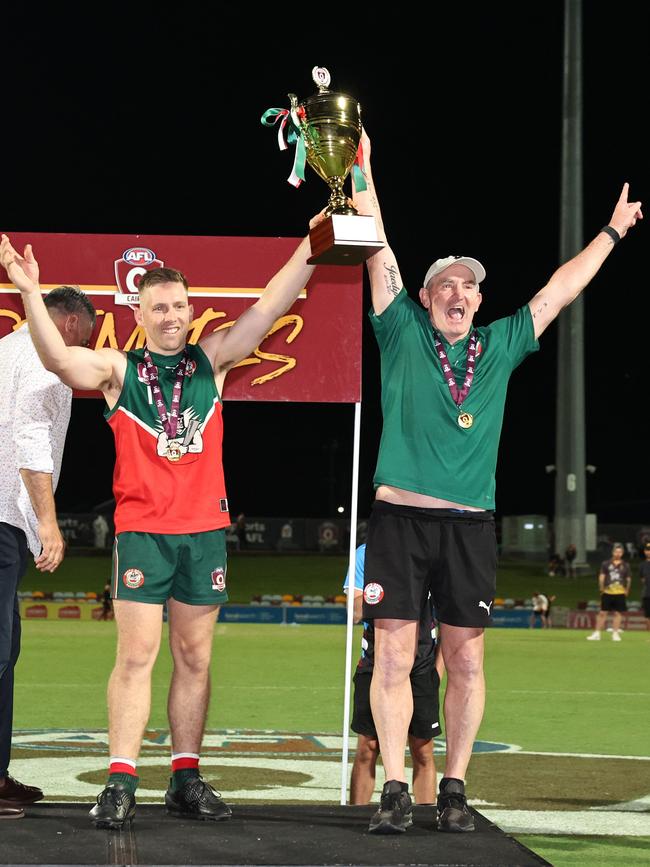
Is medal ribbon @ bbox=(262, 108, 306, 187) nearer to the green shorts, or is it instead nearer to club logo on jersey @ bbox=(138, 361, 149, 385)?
club logo on jersey @ bbox=(138, 361, 149, 385)

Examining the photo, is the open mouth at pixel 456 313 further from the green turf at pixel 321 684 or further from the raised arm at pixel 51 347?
the green turf at pixel 321 684

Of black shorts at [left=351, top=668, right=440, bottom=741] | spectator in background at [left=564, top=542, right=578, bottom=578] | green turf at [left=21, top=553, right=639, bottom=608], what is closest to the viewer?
black shorts at [left=351, top=668, right=440, bottom=741]

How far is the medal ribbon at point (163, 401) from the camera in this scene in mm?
5109

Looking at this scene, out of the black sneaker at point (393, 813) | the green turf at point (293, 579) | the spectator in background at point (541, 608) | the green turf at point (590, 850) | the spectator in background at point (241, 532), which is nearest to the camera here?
the black sneaker at point (393, 813)

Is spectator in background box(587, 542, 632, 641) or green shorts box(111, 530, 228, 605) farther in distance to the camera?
spectator in background box(587, 542, 632, 641)

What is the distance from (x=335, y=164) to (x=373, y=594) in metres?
1.73

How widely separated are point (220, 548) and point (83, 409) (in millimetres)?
69655

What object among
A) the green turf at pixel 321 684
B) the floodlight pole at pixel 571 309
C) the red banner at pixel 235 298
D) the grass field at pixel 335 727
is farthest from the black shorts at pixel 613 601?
the red banner at pixel 235 298

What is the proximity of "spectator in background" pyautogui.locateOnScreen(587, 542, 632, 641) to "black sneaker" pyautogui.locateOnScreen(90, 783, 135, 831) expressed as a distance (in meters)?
16.7

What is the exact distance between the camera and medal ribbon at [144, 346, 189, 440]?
5.11m

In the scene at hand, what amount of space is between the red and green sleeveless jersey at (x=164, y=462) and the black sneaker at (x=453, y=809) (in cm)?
134

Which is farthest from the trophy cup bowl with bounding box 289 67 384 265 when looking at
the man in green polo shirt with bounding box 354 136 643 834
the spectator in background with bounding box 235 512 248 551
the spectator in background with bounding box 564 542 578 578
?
the spectator in background with bounding box 235 512 248 551

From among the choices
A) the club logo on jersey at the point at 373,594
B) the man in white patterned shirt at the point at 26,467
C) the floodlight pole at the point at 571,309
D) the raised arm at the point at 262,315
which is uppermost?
the floodlight pole at the point at 571,309

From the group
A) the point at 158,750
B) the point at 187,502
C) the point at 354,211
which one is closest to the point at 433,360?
the point at 354,211
